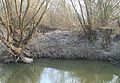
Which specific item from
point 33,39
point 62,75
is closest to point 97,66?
point 62,75

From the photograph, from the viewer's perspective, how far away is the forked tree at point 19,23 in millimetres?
13406

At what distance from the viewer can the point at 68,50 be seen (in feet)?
49.4

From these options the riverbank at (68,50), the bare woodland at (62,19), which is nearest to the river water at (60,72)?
the riverbank at (68,50)

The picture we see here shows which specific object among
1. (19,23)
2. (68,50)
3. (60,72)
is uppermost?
(19,23)

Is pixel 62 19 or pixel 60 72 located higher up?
pixel 62 19

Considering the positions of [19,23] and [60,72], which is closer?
[60,72]

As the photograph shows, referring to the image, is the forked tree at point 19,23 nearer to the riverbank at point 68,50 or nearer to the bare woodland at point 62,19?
the bare woodland at point 62,19

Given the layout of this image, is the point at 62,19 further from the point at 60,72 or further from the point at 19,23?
the point at 60,72

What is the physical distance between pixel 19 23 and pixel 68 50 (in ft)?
9.86

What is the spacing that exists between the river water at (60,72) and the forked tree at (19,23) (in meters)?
0.75

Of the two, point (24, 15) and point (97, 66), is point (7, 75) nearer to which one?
point (24, 15)

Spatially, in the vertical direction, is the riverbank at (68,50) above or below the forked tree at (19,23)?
below

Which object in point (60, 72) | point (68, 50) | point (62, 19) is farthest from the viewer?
point (62, 19)

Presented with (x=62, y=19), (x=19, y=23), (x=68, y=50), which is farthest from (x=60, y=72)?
(x=62, y=19)
